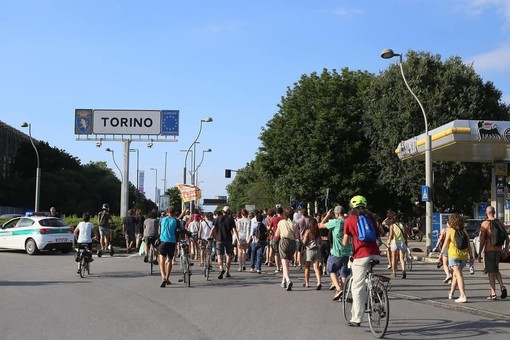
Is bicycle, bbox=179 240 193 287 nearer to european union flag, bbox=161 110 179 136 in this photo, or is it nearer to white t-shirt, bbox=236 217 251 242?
white t-shirt, bbox=236 217 251 242

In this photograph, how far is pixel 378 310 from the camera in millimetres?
7668

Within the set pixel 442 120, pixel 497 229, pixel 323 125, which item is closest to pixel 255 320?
pixel 497 229

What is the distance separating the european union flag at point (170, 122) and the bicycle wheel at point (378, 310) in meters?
28.4

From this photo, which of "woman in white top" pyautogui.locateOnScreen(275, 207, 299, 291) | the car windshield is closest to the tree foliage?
the car windshield

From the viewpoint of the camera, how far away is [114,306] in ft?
33.4

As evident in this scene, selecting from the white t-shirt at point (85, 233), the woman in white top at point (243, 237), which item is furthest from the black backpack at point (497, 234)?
the white t-shirt at point (85, 233)

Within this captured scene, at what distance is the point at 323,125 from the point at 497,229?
89.2 feet

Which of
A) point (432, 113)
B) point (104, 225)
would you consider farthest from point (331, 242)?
point (432, 113)

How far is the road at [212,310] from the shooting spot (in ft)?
26.0

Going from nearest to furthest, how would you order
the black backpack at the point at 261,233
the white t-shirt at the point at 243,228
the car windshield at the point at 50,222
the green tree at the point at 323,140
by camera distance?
the black backpack at the point at 261,233 < the white t-shirt at the point at 243,228 < the car windshield at the point at 50,222 < the green tree at the point at 323,140

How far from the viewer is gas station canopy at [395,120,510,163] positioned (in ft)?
69.6

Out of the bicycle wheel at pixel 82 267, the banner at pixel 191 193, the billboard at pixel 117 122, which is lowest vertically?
the bicycle wheel at pixel 82 267

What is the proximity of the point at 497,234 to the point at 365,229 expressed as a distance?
4557 millimetres

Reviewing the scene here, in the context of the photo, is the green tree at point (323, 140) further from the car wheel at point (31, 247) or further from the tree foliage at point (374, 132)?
the car wheel at point (31, 247)
